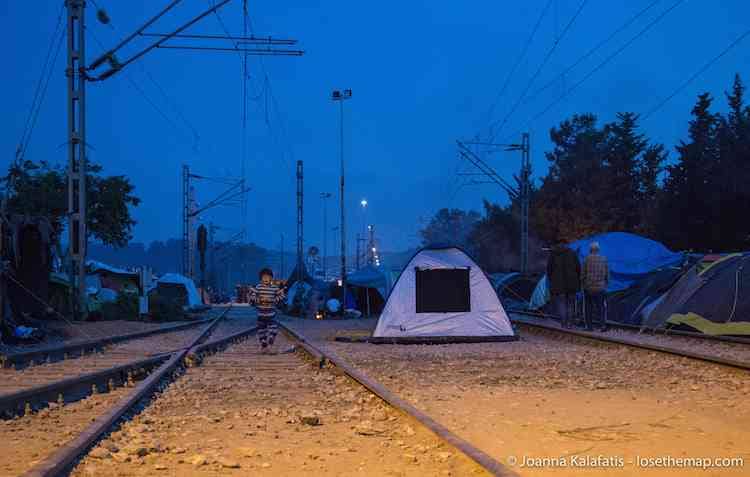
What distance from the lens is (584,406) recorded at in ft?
24.4

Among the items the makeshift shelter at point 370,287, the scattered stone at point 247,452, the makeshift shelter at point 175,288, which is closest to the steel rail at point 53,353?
the scattered stone at point 247,452

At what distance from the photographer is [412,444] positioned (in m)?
5.80

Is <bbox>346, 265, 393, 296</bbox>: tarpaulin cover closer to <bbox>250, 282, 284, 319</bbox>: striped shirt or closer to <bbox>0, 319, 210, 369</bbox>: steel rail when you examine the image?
<bbox>0, 319, 210, 369</bbox>: steel rail

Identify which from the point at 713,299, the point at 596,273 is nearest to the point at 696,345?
the point at 713,299

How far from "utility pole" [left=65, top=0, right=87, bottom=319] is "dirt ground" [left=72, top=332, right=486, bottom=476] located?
15.9 metres

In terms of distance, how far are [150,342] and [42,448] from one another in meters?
13.2

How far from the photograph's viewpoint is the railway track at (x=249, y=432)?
5145 mm

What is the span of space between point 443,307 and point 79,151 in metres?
13.0

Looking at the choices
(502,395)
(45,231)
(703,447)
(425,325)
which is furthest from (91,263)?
(703,447)

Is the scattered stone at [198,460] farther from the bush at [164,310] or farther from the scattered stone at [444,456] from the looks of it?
the bush at [164,310]

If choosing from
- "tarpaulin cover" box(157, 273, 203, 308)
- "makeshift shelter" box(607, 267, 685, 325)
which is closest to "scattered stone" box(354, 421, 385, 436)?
"makeshift shelter" box(607, 267, 685, 325)

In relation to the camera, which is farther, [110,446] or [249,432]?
[249,432]

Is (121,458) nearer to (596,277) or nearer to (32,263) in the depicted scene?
(596,277)

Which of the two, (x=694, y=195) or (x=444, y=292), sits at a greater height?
(x=694, y=195)
